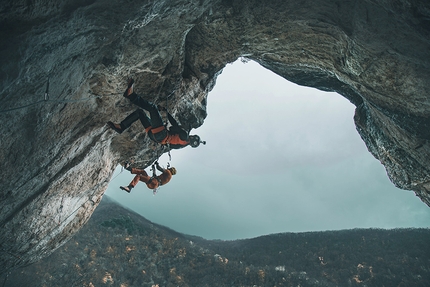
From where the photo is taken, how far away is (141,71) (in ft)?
23.9

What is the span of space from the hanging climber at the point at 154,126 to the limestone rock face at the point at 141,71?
2.85 feet

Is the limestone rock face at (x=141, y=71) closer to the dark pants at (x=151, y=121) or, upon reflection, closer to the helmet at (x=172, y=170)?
the dark pants at (x=151, y=121)

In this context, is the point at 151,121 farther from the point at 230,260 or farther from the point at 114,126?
the point at 230,260

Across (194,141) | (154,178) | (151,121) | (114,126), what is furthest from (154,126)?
(154,178)

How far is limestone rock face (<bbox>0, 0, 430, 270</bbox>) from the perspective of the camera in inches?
178

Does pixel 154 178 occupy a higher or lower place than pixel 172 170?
lower

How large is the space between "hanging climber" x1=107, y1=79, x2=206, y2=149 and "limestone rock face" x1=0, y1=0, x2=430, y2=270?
0.87 meters

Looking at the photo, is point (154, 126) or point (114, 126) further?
point (154, 126)

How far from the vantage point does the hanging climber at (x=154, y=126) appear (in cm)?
643

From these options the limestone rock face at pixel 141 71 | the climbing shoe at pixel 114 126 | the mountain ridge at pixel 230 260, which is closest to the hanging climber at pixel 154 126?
the climbing shoe at pixel 114 126

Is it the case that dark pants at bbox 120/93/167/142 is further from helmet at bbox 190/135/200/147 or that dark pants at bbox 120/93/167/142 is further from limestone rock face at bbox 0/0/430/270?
helmet at bbox 190/135/200/147

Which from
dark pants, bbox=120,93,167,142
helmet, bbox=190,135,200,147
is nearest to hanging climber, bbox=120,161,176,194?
helmet, bbox=190,135,200,147

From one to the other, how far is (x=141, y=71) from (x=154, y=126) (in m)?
1.85

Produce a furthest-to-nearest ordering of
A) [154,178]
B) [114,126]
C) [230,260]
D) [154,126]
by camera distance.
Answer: [230,260]
[154,178]
[154,126]
[114,126]
